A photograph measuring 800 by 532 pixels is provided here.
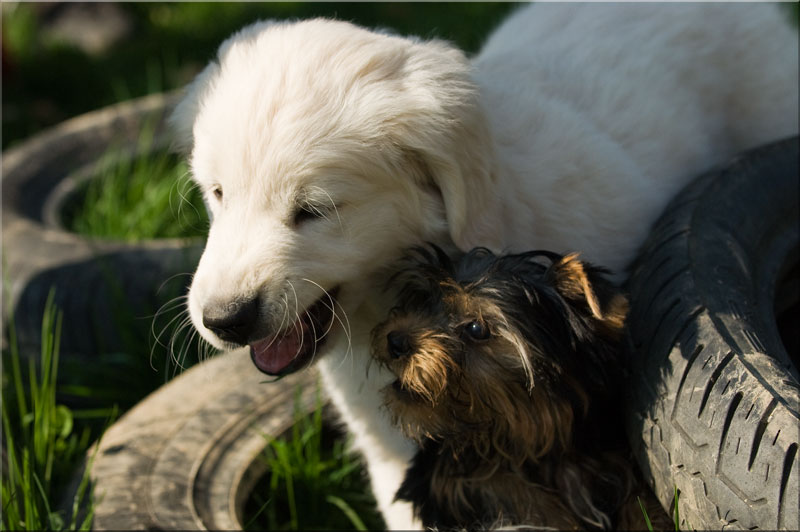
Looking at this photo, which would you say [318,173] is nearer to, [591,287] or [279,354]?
[279,354]

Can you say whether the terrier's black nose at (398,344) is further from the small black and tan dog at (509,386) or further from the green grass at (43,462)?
the green grass at (43,462)

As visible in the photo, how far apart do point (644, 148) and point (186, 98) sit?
5.35 feet

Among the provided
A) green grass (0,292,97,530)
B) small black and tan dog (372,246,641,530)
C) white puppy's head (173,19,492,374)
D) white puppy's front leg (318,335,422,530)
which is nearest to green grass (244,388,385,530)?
white puppy's front leg (318,335,422,530)

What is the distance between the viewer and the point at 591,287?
2.49 m

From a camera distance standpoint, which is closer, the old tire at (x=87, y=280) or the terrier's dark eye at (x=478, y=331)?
the terrier's dark eye at (x=478, y=331)

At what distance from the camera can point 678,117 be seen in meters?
3.55

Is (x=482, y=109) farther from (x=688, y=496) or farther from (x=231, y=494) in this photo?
(x=231, y=494)

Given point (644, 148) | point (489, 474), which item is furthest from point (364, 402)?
point (644, 148)

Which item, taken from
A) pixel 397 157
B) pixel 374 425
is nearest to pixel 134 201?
pixel 374 425

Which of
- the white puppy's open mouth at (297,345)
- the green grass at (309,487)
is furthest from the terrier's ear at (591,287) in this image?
the green grass at (309,487)

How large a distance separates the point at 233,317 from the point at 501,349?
0.72m

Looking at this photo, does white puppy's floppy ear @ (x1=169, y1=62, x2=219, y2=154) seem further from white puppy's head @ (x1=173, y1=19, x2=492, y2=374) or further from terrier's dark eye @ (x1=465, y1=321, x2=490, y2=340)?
terrier's dark eye @ (x1=465, y1=321, x2=490, y2=340)

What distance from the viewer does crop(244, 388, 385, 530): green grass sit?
357 centimetres

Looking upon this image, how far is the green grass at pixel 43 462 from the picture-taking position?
304 centimetres
